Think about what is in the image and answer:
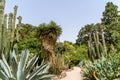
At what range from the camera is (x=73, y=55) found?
3606 centimetres

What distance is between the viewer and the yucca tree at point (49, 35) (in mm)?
17906

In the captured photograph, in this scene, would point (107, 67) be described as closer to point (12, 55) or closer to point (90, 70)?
point (90, 70)

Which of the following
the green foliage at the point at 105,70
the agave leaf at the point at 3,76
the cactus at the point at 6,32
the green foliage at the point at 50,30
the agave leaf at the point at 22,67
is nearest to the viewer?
the agave leaf at the point at 3,76

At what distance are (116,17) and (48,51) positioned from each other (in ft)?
93.0

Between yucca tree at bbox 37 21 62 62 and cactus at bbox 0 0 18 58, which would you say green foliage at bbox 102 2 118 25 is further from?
cactus at bbox 0 0 18 58

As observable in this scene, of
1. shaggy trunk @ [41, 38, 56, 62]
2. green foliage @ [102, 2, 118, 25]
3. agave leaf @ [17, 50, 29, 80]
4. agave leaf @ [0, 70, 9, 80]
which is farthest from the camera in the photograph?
green foliage @ [102, 2, 118, 25]

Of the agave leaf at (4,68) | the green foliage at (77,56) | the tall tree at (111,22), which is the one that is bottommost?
the agave leaf at (4,68)

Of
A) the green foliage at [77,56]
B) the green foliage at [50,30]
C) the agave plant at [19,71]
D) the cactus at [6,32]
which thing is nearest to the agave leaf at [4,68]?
the agave plant at [19,71]

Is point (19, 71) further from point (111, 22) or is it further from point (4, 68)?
point (111, 22)

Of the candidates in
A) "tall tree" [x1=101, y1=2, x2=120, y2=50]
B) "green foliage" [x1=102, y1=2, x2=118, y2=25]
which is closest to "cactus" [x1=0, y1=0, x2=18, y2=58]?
"tall tree" [x1=101, y1=2, x2=120, y2=50]

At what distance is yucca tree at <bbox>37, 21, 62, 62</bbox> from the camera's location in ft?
58.7

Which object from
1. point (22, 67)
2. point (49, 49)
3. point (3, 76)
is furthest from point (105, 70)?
point (3, 76)

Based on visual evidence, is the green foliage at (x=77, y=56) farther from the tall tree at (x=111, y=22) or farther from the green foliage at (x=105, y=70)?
the green foliage at (x=105, y=70)

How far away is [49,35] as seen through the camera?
18266 mm
